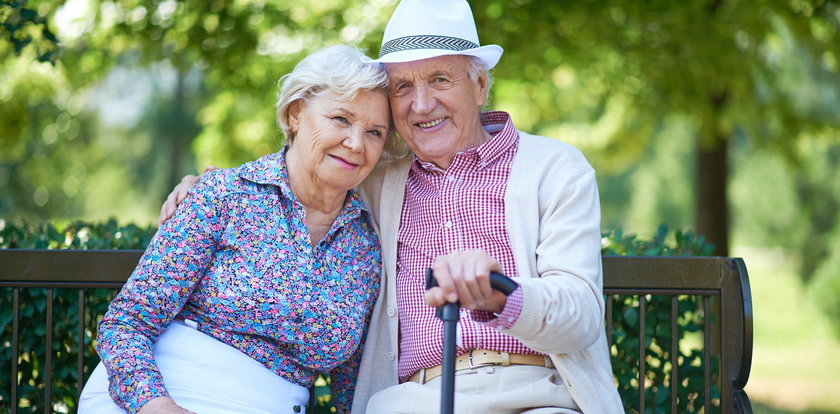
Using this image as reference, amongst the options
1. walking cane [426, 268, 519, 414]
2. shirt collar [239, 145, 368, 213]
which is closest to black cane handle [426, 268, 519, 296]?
walking cane [426, 268, 519, 414]

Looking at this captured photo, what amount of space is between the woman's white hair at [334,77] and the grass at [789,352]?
5958mm

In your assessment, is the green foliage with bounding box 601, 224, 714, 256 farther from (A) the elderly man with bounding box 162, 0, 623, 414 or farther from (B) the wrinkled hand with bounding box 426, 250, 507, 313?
(B) the wrinkled hand with bounding box 426, 250, 507, 313

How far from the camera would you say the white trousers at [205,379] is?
2645 millimetres

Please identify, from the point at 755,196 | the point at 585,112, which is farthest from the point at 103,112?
the point at 755,196

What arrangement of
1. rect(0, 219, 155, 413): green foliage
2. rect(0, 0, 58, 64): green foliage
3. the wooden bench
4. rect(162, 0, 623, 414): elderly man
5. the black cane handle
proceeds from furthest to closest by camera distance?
rect(0, 0, 58, 64): green foliage
rect(0, 219, 155, 413): green foliage
the wooden bench
rect(162, 0, 623, 414): elderly man
the black cane handle

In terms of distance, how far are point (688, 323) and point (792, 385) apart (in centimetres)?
730

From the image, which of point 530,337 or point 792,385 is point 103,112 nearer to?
point 792,385

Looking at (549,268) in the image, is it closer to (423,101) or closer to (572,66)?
(423,101)

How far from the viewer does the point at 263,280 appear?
2.71 m

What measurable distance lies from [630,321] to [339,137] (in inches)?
58.9

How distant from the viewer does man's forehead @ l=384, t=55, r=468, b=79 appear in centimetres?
295

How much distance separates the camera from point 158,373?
2566mm

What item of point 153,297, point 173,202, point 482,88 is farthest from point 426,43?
point 153,297

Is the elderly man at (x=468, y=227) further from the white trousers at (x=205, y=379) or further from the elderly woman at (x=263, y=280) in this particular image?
the white trousers at (x=205, y=379)
